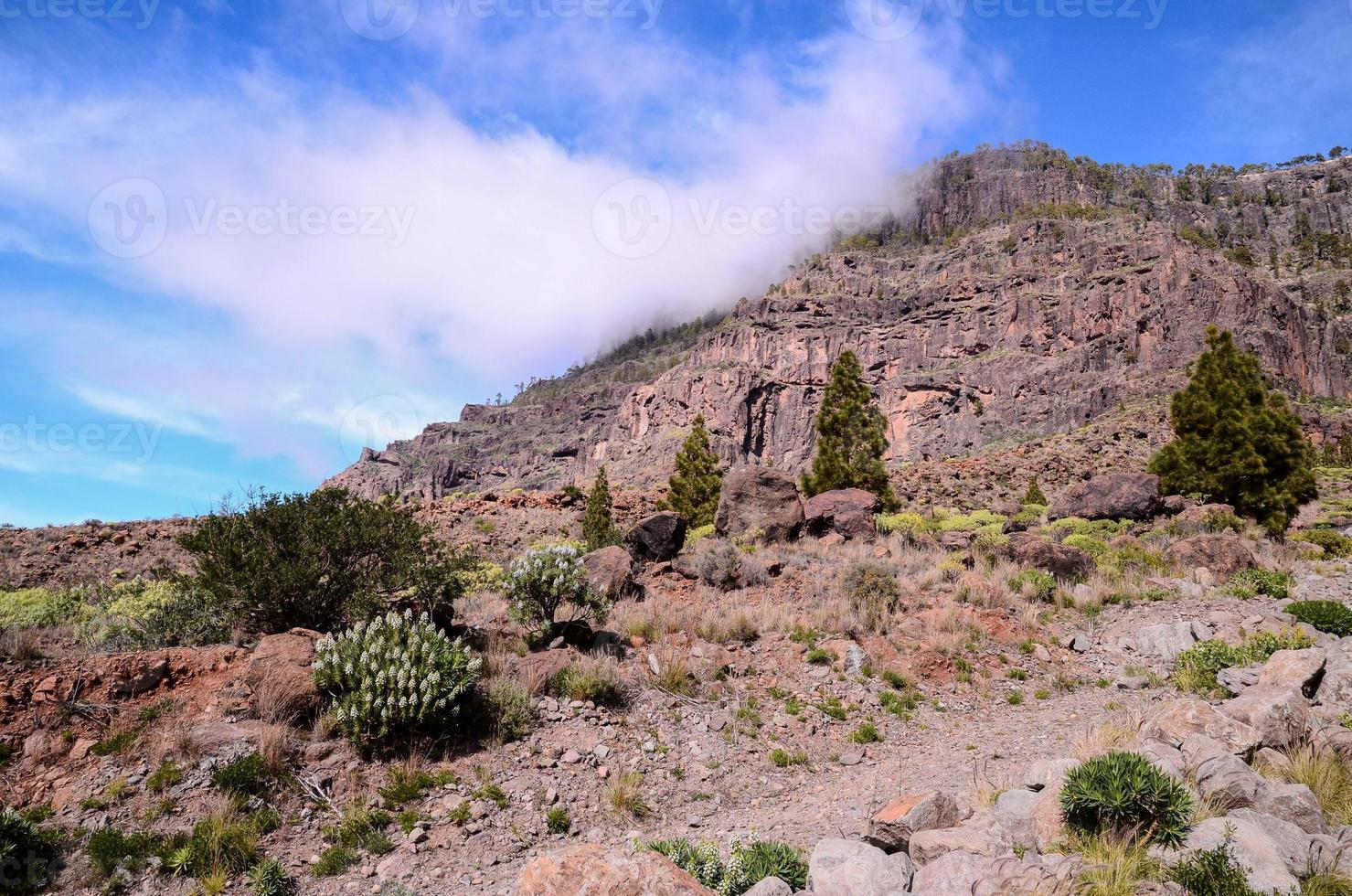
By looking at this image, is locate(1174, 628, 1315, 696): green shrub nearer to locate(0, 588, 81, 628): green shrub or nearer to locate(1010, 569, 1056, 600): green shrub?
locate(1010, 569, 1056, 600): green shrub

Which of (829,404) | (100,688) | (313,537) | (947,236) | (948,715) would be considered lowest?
(948,715)

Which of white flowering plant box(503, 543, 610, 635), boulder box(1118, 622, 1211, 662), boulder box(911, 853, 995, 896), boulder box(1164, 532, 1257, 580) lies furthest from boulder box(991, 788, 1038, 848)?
boulder box(1164, 532, 1257, 580)

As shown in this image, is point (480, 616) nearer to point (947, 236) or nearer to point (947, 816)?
point (947, 816)

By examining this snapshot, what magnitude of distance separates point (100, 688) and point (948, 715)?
10.6 m

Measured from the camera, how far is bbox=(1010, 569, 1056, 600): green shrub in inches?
521

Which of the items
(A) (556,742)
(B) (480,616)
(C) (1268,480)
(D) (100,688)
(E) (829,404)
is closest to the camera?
(D) (100,688)

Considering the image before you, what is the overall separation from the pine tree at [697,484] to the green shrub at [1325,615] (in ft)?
64.5

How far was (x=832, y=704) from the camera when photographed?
9.38 metres

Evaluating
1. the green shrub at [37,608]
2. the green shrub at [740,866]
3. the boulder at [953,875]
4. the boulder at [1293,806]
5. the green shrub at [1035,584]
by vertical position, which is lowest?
the green shrub at [740,866]


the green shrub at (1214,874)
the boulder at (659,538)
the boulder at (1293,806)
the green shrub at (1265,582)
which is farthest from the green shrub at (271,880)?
the green shrub at (1265,582)

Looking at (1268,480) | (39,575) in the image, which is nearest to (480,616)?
(39,575)

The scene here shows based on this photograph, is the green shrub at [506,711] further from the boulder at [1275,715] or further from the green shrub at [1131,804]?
the boulder at [1275,715]

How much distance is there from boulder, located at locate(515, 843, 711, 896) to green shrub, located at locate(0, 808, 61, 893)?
13.9 ft

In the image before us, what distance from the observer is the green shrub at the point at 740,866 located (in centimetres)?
483
